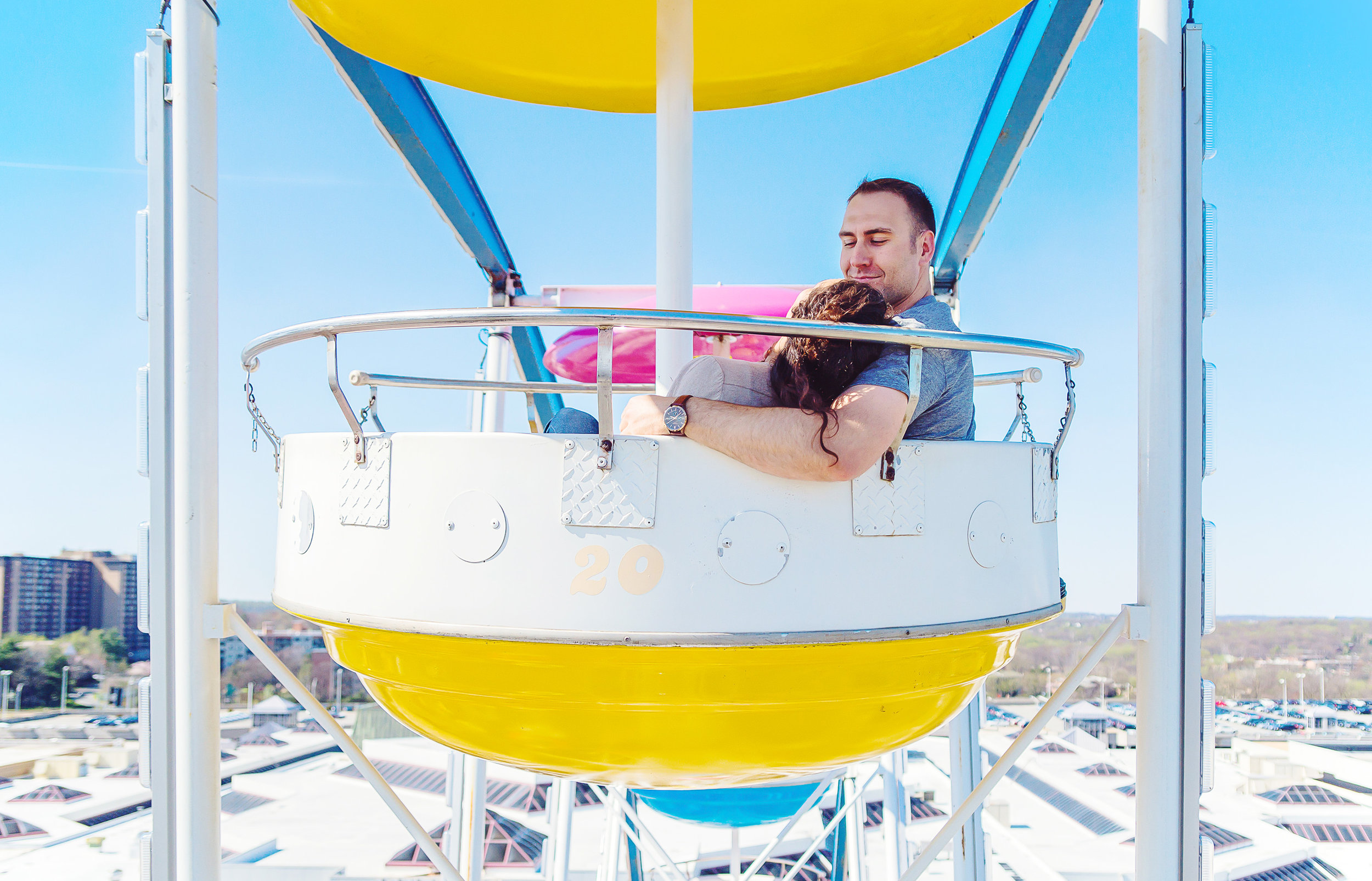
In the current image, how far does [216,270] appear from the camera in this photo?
217cm

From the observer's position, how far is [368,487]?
1.68 metres

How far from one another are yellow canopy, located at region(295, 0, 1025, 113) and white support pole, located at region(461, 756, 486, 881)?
3.64m

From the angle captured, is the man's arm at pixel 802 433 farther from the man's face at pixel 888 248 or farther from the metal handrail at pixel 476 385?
the metal handrail at pixel 476 385

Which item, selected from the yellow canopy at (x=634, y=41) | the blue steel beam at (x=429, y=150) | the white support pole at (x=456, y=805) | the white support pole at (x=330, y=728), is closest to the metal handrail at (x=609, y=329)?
the white support pole at (x=330, y=728)

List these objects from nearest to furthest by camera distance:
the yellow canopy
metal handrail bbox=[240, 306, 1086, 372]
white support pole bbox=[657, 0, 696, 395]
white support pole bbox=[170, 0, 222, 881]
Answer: metal handrail bbox=[240, 306, 1086, 372] → white support pole bbox=[170, 0, 222, 881] → white support pole bbox=[657, 0, 696, 395] → the yellow canopy

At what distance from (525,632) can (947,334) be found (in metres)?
1.00

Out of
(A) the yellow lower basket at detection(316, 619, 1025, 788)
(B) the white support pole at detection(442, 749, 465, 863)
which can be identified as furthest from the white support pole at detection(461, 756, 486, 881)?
(A) the yellow lower basket at detection(316, 619, 1025, 788)

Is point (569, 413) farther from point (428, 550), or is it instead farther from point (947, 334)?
point (947, 334)

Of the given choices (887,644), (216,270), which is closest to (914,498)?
(887,644)

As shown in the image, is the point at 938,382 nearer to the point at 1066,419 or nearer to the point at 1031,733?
the point at 1066,419

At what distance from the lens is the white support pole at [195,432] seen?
80.5 inches

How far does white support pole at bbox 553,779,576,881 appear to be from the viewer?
17.9ft

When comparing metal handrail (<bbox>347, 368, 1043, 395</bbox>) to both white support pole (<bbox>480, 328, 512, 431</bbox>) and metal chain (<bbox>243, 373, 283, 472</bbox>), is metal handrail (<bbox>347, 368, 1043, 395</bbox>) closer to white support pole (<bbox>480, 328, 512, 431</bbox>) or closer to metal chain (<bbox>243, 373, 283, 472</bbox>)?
metal chain (<bbox>243, 373, 283, 472</bbox>)

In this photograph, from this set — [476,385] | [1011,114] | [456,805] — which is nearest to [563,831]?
[456,805]
